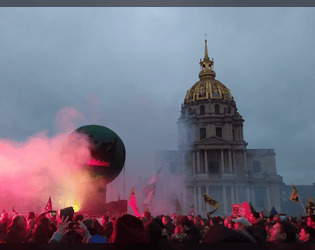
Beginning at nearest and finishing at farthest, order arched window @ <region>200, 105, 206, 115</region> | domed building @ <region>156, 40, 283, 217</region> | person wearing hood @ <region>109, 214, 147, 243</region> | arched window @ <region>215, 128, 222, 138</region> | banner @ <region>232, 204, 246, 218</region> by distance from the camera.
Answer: person wearing hood @ <region>109, 214, 147, 243</region> → banner @ <region>232, 204, 246, 218</region> → domed building @ <region>156, 40, 283, 217</region> → arched window @ <region>215, 128, 222, 138</region> → arched window @ <region>200, 105, 206, 115</region>

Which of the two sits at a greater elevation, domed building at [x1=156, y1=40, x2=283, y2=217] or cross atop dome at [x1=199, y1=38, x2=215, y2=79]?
cross atop dome at [x1=199, y1=38, x2=215, y2=79]

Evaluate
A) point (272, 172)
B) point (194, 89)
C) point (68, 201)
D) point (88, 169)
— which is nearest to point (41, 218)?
point (88, 169)

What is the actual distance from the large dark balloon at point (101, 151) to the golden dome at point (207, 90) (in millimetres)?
48574

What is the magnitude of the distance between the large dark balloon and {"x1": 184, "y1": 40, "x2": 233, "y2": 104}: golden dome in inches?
1912

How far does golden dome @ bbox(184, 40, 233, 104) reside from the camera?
67250mm

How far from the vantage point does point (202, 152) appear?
2350 inches

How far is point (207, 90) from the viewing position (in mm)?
A: 68000

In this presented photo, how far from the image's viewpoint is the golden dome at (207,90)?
221 feet

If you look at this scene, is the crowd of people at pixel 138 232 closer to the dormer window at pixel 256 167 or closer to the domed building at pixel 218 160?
the domed building at pixel 218 160

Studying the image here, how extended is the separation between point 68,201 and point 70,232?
19842 mm

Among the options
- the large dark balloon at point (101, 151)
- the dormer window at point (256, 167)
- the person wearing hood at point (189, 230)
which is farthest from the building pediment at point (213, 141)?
the person wearing hood at point (189, 230)

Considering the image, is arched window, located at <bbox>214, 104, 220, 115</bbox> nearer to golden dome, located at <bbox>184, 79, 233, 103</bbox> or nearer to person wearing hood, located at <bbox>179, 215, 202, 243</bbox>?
golden dome, located at <bbox>184, 79, 233, 103</bbox>

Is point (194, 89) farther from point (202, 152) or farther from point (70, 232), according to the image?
point (70, 232)

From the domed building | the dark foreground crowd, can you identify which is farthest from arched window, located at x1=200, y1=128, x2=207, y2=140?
the dark foreground crowd
